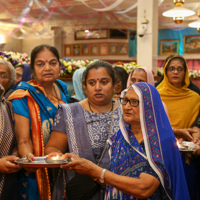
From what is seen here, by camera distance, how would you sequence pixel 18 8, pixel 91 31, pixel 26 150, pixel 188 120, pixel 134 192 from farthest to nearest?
pixel 91 31 → pixel 18 8 → pixel 188 120 → pixel 26 150 → pixel 134 192

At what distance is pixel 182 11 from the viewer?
7.03m

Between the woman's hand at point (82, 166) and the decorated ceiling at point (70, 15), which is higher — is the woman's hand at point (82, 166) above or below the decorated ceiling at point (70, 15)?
below

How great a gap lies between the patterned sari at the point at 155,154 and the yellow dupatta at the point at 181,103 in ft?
6.45

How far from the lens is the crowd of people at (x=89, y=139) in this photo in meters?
1.89

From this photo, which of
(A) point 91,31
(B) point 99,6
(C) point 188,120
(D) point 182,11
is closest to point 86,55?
(A) point 91,31

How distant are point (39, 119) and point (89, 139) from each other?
1.47 feet

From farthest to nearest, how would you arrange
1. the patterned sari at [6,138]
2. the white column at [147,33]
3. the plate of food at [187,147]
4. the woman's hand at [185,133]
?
the white column at [147,33]
the woman's hand at [185,133]
the plate of food at [187,147]
the patterned sari at [6,138]

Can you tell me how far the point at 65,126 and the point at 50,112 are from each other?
0.94 ft

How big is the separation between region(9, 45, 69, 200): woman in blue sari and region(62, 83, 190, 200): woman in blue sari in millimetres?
495

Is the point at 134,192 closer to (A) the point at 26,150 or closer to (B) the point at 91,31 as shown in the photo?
(A) the point at 26,150

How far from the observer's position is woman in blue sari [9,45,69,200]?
2379 mm

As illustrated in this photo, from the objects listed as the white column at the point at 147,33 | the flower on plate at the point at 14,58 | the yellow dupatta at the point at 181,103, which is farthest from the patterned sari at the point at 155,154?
the white column at the point at 147,33

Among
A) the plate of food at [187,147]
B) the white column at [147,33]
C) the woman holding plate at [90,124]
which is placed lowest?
the plate of food at [187,147]

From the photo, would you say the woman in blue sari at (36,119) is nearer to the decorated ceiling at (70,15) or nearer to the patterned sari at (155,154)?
the patterned sari at (155,154)
